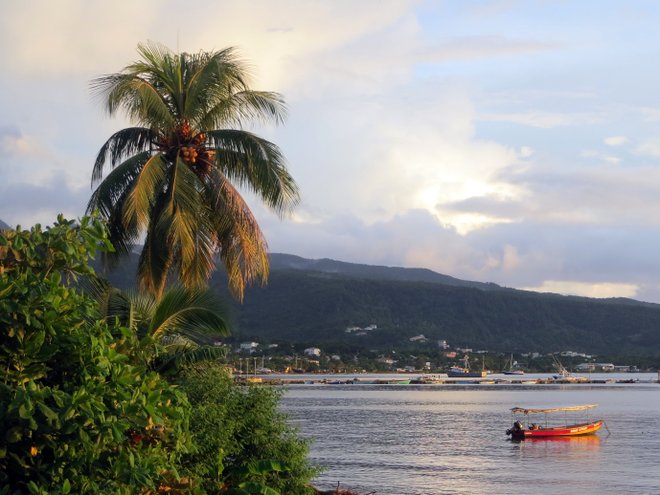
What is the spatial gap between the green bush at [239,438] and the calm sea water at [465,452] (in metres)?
7.51

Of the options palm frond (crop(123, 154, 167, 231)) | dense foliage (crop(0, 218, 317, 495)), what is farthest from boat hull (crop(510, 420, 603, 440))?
dense foliage (crop(0, 218, 317, 495))

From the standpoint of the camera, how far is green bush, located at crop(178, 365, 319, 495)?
1803 centimetres

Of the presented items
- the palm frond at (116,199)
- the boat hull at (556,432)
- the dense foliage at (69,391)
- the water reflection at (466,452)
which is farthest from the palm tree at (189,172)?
the boat hull at (556,432)

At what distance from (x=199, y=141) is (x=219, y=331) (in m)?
4.17

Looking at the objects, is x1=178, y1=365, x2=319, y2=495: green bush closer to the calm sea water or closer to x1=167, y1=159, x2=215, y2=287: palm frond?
x1=167, y1=159, x2=215, y2=287: palm frond

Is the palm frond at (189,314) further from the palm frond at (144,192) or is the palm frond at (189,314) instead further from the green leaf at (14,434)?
the green leaf at (14,434)

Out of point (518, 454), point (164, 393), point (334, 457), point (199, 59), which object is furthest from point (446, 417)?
point (164, 393)

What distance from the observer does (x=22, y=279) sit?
11.4 m

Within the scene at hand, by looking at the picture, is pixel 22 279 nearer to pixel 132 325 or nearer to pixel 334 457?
pixel 132 325

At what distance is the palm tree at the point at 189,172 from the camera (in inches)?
784

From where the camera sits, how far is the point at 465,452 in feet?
230

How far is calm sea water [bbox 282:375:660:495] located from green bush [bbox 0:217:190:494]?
1667 cm

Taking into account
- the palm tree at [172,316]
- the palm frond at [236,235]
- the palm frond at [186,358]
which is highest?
the palm frond at [236,235]

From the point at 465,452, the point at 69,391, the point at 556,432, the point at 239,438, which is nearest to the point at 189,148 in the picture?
the point at 239,438
